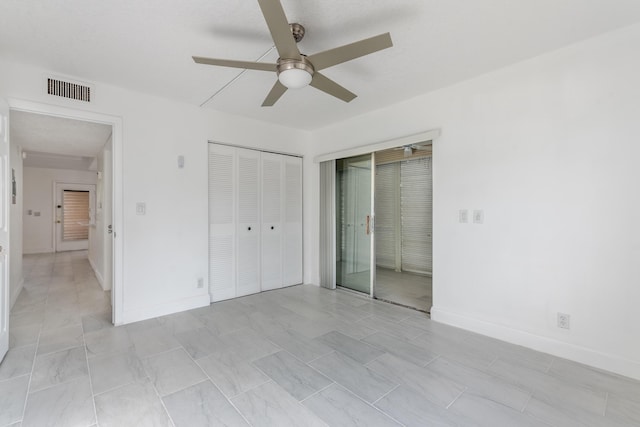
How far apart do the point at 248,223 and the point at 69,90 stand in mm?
2342

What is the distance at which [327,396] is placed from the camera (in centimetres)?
190

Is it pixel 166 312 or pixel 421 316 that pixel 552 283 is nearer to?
pixel 421 316

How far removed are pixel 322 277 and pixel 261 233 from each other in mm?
1206

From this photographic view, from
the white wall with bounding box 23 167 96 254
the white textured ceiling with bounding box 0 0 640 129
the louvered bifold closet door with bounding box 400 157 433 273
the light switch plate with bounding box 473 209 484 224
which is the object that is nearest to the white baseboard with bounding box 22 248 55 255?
the white wall with bounding box 23 167 96 254

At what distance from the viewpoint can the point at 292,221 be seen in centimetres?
465

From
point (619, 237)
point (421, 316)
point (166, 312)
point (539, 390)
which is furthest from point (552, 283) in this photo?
point (166, 312)

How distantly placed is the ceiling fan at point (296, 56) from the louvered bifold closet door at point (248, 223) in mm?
2054

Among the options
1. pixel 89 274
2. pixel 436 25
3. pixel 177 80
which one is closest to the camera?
pixel 436 25

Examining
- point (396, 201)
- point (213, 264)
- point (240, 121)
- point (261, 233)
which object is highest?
point (240, 121)

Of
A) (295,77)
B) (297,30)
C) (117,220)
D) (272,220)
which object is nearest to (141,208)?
(117,220)

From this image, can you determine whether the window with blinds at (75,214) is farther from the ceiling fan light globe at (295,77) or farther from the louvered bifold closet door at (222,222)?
the ceiling fan light globe at (295,77)

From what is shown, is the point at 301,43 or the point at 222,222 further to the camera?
the point at 222,222

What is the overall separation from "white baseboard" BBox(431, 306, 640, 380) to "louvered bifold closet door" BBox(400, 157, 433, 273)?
2.32 meters

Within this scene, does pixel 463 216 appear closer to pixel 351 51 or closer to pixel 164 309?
pixel 351 51
